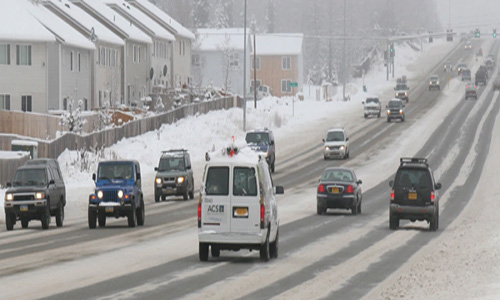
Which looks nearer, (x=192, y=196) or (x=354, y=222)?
(x=354, y=222)

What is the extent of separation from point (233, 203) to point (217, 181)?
24.1 inches

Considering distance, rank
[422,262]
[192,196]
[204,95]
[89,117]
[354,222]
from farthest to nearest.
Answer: [204,95] → [89,117] → [192,196] → [354,222] → [422,262]

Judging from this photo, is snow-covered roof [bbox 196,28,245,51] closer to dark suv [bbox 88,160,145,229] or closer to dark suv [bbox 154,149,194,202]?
dark suv [bbox 154,149,194,202]

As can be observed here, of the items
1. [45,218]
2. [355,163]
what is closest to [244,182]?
[45,218]

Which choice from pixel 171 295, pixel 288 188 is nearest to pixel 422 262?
pixel 171 295

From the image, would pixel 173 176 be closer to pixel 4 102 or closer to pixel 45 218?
pixel 45 218

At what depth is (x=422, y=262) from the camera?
24.8m

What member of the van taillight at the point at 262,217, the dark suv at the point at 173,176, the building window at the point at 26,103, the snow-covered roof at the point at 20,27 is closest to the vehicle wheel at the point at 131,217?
the van taillight at the point at 262,217

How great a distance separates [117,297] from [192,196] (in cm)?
2955

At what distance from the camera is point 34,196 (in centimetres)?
3428

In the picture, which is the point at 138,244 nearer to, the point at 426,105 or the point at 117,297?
the point at 117,297

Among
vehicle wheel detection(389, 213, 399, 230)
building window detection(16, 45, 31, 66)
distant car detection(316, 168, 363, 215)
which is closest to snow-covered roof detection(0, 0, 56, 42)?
building window detection(16, 45, 31, 66)

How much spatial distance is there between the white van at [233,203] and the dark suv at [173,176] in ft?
73.6

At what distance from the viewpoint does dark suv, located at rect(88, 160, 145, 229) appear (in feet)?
111
